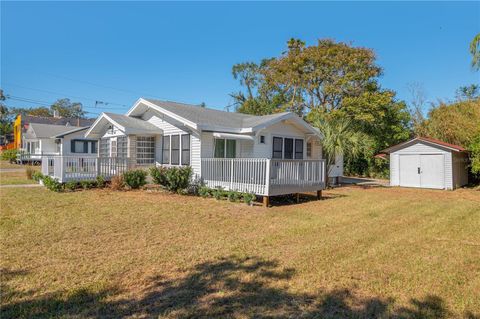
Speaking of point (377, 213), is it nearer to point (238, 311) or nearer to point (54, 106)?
point (238, 311)

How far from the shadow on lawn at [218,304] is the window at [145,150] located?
1118 centimetres

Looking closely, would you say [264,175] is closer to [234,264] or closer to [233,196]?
[233,196]

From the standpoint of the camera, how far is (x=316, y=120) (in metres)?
16.5

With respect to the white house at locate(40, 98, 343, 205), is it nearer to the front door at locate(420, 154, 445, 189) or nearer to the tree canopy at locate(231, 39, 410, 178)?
the front door at locate(420, 154, 445, 189)

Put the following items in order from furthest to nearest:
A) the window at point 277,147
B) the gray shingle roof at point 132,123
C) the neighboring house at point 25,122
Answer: the neighboring house at point 25,122 → the window at point 277,147 → the gray shingle roof at point 132,123

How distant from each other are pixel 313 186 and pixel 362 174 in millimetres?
16819

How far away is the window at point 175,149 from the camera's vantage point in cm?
1328

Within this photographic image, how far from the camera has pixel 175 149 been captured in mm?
13469

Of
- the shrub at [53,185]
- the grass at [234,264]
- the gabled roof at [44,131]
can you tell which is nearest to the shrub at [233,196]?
the grass at [234,264]

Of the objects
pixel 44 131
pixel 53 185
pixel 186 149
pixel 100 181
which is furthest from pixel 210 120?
pixel 44 131

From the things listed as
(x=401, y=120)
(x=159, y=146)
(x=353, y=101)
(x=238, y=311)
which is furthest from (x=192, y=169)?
(x=401, y=120)

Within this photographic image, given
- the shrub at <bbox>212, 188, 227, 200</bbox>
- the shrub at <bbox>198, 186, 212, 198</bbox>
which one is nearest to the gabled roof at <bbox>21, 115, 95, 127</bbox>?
the shrub at <bbox>198, 186, 212, 198</bbox>

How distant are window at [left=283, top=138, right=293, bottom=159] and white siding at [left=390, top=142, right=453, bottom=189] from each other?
25.0 feet

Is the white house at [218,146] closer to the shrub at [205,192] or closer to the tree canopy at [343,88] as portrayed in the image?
the shrub at [205,192]
